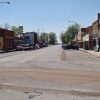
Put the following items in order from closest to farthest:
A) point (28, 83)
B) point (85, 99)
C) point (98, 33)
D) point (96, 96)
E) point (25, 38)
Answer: point (85, 99) < point (96, 96) < point (28, 83) < point (98, 33) < point (25, 38)

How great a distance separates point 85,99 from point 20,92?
253 centimetres

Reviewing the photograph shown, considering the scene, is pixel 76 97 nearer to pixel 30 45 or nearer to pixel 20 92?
pixel 20 92

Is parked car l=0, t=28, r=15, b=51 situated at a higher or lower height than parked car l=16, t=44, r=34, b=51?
higher

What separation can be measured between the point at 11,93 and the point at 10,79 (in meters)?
4.23

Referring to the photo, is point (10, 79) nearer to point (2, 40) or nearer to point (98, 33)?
point (98, 33)

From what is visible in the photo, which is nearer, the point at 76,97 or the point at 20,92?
the point at 76,97

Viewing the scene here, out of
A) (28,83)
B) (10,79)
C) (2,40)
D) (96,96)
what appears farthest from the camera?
(2,40)

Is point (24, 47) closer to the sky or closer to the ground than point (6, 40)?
closer to the ground

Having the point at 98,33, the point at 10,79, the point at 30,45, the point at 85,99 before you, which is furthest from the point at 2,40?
the point at 85,99

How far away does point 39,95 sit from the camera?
40.4 feet

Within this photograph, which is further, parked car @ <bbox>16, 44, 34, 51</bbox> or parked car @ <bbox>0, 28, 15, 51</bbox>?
parked car @ <bbox>0, 28, 15, 51</bbox>

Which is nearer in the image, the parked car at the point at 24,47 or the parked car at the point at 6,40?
the parked car at the point at 24,47

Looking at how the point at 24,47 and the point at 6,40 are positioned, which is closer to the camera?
the point at 24,47

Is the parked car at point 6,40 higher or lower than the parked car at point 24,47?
higher
